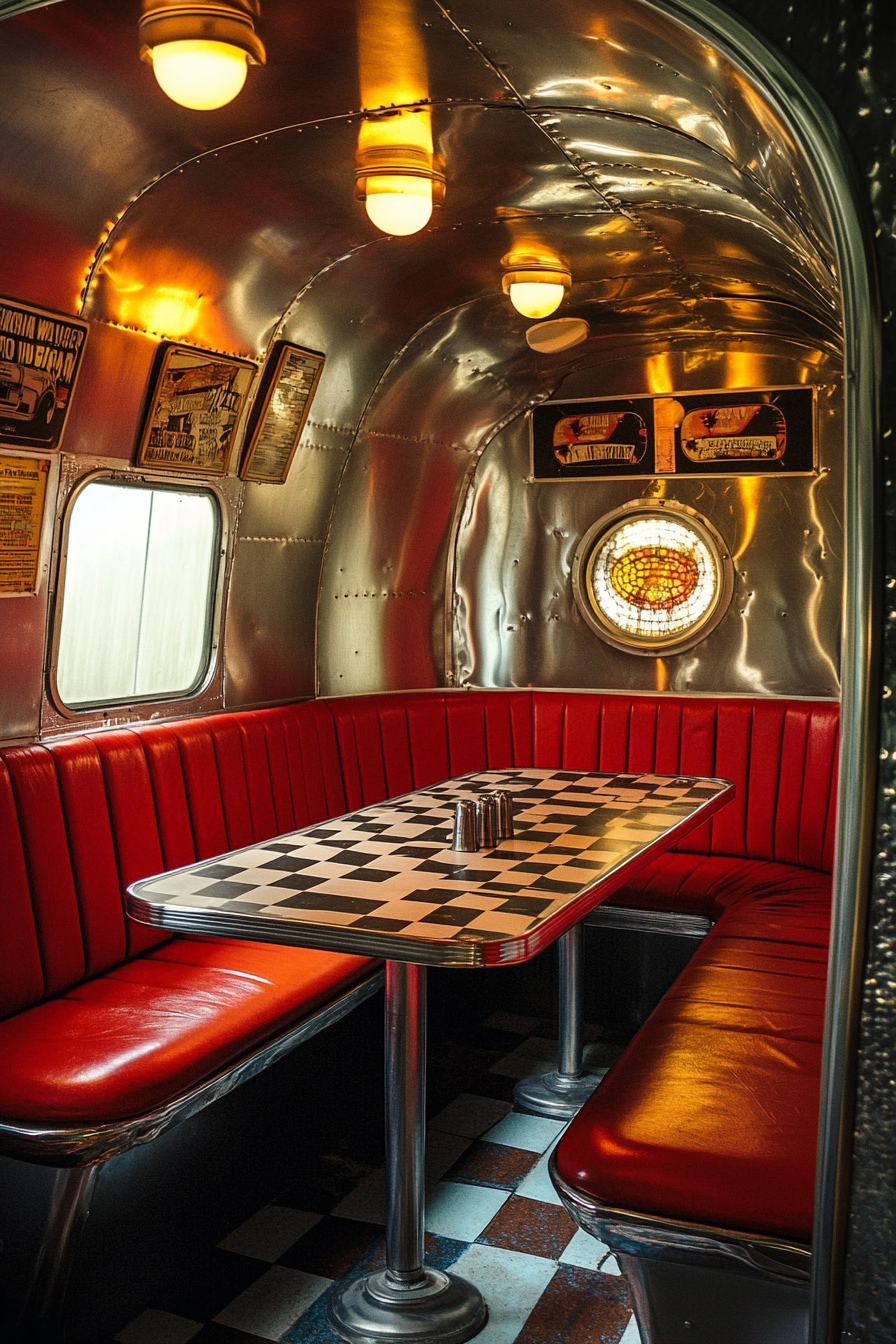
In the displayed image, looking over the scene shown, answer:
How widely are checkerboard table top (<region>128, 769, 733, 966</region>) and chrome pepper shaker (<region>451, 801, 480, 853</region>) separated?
40mm

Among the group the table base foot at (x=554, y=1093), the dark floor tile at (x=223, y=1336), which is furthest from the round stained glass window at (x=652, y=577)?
the dark floor tile at (x=223, y=1336)

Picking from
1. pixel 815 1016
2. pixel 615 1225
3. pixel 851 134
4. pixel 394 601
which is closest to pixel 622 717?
pixel 394 601

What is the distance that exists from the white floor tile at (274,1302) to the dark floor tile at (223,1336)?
14 mm

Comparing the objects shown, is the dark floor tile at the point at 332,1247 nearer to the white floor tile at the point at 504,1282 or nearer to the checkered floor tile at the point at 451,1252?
the checkered floor tile at the point at 451,1252

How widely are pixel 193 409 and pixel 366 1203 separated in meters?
2.69

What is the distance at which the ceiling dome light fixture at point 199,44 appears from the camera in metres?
2.41

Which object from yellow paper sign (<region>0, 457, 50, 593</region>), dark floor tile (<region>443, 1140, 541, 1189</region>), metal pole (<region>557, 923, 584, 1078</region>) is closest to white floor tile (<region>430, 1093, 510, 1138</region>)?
dark floor tile (<region>443, 1140, 541, 1189</region>)

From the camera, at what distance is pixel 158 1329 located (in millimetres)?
2768

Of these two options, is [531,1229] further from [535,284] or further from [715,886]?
[535,284]

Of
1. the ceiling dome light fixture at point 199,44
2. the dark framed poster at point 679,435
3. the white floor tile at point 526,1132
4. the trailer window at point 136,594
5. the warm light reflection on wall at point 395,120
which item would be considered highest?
the warm light reflection on wall at point 395,120

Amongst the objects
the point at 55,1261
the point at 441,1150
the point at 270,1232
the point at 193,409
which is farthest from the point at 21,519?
the point at 441,1150

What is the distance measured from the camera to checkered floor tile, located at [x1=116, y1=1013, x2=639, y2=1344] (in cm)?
280

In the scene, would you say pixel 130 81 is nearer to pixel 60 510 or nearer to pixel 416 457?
pixel 60 510

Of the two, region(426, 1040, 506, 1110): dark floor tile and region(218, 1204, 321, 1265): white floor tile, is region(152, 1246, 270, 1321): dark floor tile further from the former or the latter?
region(426, 1040, 506, 1110): dark floor tile
